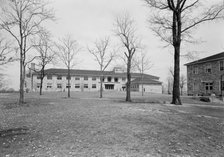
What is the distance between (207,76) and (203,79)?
3.47 feet

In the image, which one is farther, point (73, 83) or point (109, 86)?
point (109, 86)

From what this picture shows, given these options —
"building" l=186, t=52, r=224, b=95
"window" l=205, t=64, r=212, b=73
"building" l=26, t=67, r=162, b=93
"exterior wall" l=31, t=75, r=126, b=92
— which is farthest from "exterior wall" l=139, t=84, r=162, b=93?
"window" l=205, t=64, r=212, b=73

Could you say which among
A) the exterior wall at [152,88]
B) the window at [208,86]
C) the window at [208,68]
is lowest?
the exterior wall at [152,88]

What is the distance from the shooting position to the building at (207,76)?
28906 mm

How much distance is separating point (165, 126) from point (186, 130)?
89 cm

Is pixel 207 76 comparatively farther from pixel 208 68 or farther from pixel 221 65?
pixel 221 65

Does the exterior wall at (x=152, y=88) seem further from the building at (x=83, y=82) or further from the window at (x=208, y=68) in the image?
the window at (x=208, y=68)

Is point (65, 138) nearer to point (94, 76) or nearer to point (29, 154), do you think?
point (29, 154)

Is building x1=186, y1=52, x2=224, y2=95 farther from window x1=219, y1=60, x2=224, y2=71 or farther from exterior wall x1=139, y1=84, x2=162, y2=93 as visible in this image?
exterior wall x1=139, y1=84, x2=162, y2=93

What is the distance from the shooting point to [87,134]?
623 centimetres

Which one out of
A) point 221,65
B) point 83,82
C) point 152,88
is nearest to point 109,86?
point 83,82

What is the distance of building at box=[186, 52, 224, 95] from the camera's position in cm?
2891

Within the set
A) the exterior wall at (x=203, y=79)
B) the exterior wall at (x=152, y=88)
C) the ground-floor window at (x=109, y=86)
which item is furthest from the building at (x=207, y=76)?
the ground-floor window at (x=109, y=86)

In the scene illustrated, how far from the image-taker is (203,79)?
→ 32500mm
